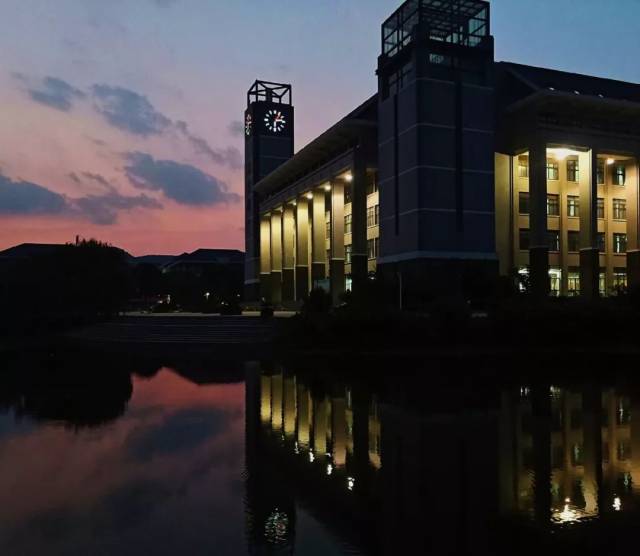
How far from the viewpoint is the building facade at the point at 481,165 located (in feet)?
140

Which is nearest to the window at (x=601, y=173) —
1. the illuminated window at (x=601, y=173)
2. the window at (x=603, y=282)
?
the illuminated window at (x=601, y=173)

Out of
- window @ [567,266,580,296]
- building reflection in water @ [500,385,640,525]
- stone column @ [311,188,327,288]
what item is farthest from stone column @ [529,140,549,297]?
building reflection in water @ [500,385,640,525]

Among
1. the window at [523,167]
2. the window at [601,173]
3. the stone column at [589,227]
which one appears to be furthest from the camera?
the window at [601,173]

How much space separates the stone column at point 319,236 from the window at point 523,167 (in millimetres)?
22275

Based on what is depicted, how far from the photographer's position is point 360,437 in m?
11.0

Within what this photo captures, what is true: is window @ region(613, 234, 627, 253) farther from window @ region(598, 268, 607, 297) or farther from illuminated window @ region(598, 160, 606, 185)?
illuminated window @ region(598, 160, 606, 185)

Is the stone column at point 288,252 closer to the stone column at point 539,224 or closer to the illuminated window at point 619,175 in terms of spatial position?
the stone column at point 539,224

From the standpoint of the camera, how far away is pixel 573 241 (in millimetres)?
49625

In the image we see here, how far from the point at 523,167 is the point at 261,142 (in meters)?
42.5

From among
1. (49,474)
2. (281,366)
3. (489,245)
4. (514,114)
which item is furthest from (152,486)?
(514,114)

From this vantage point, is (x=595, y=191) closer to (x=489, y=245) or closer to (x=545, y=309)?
(x=489, y=245)

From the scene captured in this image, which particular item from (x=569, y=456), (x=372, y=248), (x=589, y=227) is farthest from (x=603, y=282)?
(x=569, y=456)

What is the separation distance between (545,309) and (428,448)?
71.9 feet

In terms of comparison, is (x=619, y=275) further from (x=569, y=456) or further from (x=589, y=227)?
(x=569, y=456)
